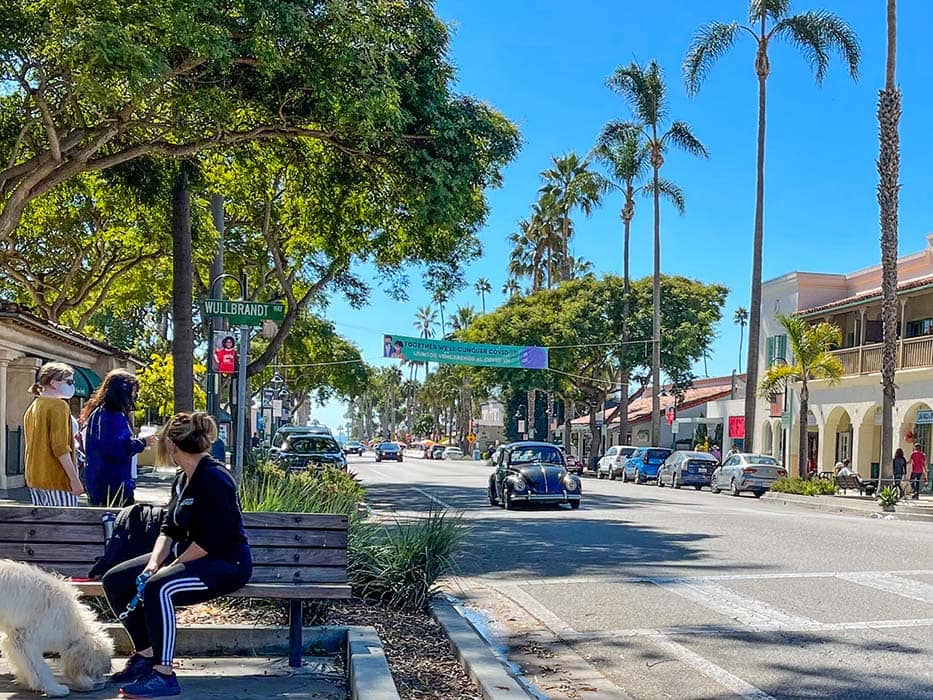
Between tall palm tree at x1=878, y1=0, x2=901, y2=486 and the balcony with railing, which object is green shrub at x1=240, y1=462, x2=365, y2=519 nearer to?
tall palm tree at x1=878, y1=0, x2=901, y2=486

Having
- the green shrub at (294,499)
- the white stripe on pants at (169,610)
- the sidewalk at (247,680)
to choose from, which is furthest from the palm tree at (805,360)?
the white stripe on pants at (169,610)

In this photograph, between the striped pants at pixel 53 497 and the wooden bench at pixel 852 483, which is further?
the wooden bench at pixel 852 483

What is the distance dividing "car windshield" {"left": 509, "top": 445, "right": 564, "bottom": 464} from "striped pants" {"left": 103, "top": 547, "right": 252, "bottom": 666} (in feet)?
52.3

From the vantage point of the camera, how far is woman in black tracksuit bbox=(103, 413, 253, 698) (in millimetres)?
5312

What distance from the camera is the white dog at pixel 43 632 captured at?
5168 millimetres

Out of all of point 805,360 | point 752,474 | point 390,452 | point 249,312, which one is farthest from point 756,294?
point 390,452

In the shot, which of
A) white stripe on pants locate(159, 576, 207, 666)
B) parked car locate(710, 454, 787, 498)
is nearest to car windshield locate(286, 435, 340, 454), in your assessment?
parked car locate(710, 454, 787, 498)

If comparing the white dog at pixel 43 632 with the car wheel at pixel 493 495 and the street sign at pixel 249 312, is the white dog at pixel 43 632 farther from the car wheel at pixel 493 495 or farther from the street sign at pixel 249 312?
the car wheel at pixel 493 495

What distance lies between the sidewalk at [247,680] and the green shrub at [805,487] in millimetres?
24937

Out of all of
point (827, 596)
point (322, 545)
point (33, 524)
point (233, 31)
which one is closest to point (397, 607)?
point (322, 545)

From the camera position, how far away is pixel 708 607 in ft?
29.5

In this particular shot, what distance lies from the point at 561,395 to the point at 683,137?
63.2ft

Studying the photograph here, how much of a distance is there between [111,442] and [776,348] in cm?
3736

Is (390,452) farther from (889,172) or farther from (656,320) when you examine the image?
(889,172)
